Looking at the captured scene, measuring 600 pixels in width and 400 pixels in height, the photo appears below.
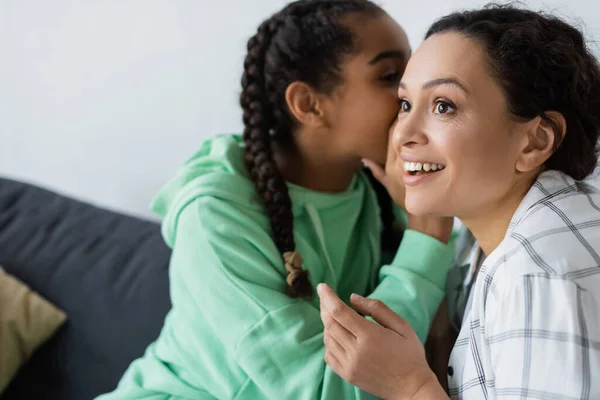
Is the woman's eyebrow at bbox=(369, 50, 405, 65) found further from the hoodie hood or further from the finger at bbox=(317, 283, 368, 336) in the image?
the finger at bbox=(317, 283, 368, 336)

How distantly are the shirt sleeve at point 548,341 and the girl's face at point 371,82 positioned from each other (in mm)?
453

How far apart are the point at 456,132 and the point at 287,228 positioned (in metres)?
0.37

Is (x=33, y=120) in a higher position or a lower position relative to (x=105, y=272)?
higher

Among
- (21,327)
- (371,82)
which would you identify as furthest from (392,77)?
(21,327)

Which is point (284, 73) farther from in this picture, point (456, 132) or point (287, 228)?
point (456, 132)

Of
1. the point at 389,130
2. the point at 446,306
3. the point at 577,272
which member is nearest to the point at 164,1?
the point at 389,130

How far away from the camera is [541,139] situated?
0.87 meters

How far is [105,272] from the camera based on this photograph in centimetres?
156

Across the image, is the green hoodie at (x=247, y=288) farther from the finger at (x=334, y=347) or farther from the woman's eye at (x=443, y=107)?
the woman's eye at (x=443, y=107)

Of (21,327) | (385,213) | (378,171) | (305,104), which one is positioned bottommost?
(21,327)

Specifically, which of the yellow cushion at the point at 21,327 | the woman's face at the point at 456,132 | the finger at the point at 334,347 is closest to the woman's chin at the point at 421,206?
the woman's face at the point at 456,132

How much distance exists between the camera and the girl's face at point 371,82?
1125mm

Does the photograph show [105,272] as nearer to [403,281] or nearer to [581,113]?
[403,281]

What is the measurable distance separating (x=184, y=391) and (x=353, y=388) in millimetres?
323
